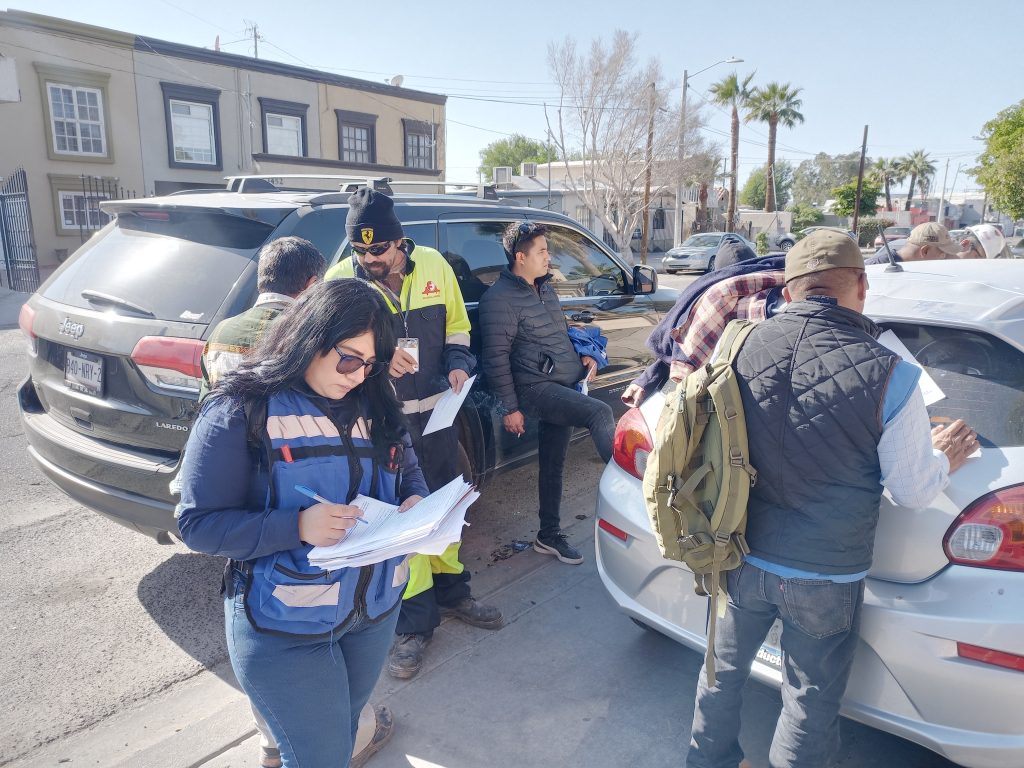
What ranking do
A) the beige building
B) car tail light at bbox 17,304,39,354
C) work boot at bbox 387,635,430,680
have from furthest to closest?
the beige building < car tail light at bbox 17,304,39,354 < work boot at bbox 387,635,430,680

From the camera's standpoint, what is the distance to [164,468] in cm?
310

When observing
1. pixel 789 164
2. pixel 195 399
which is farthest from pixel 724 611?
pixel 789 164

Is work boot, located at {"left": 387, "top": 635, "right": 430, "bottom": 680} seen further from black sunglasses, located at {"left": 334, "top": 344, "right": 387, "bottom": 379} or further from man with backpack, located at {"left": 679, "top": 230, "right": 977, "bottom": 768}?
black sunglasses, located at {"left": 334, "top": 344, "right": 387, "bottom": 379}

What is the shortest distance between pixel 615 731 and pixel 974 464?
5.27ft

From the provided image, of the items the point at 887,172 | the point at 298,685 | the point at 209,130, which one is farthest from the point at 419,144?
the point at 887,172

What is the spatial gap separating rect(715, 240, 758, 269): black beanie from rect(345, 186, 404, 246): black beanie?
62.2 inches

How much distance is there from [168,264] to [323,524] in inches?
86.2

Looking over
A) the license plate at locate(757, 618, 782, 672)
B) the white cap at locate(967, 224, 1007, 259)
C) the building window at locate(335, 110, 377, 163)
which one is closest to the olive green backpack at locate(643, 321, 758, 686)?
the license plate at locate(757, 618, 782, 672)

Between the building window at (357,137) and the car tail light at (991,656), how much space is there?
2568 centimetres

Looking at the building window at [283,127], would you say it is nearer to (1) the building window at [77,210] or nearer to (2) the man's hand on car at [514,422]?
(1) the building window at [77,210]

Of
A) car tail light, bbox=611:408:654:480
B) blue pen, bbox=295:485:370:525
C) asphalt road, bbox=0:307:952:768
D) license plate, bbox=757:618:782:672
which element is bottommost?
asphalt road, bbox=0:307:952:768

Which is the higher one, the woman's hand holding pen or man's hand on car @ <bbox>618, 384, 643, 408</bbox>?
the woman's hand holding pen

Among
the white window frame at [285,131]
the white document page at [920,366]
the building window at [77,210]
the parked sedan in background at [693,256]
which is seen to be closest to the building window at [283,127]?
the white window frame at [285,131]

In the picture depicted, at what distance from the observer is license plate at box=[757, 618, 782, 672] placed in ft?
7.78
